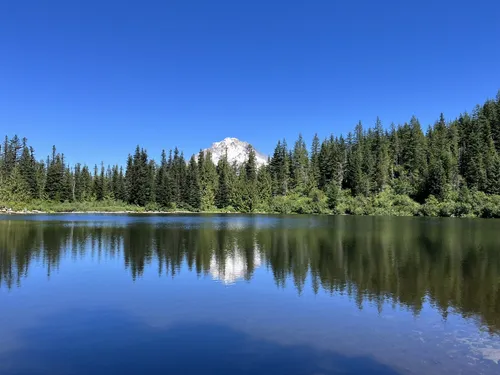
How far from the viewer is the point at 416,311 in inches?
664

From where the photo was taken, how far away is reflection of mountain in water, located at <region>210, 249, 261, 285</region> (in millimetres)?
24375

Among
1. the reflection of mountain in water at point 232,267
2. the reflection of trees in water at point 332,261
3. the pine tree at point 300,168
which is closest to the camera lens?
the reflection of trees in water at point 332,261

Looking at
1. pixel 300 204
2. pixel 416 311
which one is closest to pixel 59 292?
pixel 416 311

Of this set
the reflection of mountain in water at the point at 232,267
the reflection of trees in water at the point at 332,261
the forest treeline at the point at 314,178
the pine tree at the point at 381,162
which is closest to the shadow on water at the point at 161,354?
the reflection of trees in water at the point at 332,261

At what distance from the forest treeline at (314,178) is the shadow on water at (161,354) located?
103 meters

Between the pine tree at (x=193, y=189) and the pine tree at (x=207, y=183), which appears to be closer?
the pine tree at (x=193, y=189)

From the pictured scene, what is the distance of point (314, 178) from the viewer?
13938cm

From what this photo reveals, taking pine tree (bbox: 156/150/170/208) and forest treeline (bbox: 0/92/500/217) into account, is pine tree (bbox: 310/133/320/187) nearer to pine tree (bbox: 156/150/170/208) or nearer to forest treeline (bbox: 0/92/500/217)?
forest treeline (bbox: 0/92/500/217)

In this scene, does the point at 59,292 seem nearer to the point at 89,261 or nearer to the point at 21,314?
the point at 21,314

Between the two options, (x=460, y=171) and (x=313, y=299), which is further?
(x=460, y=171)

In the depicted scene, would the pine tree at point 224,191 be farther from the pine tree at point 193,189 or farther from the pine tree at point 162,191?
the pine tree at point 162,191

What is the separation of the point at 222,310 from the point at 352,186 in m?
119

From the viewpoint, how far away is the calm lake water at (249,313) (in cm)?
1160

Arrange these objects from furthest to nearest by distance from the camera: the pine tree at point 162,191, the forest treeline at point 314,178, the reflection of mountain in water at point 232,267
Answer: the pine tree at point 162,191 < the forest treeline at point 314,178 < the reflection of mountain in water at point 232,267
